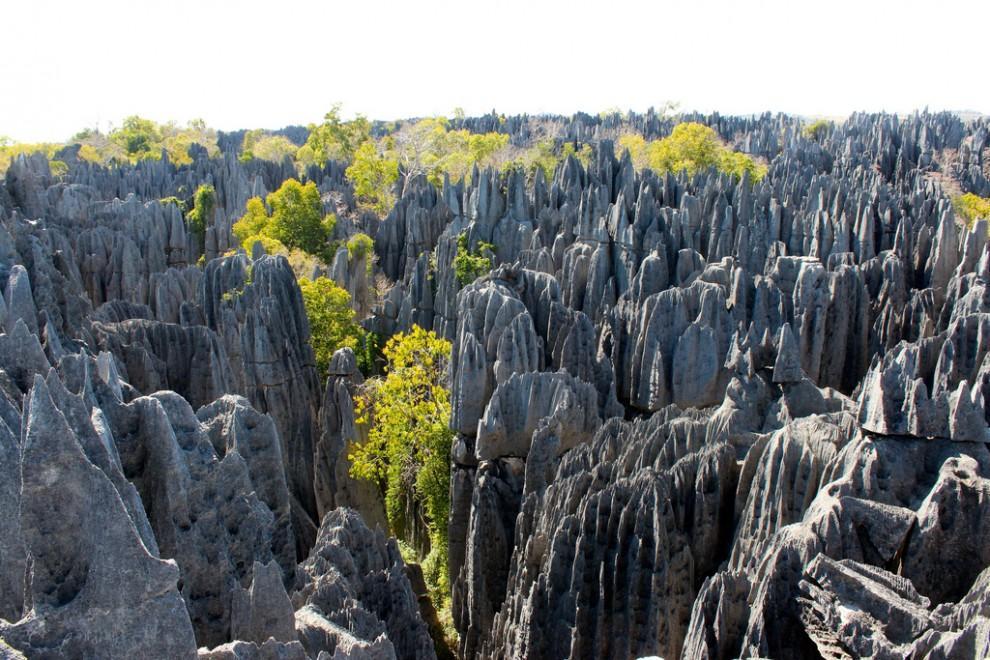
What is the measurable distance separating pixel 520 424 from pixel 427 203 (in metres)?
27.2

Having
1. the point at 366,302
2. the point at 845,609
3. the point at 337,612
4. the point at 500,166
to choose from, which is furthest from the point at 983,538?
the point at 500,166

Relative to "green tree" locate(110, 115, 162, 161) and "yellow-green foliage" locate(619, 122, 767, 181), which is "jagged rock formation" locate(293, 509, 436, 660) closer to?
"yellow-green foliage" locate(619, 122, 767, 181)

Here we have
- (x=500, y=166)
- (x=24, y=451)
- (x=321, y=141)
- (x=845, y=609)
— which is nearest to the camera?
(x=24, y=451)

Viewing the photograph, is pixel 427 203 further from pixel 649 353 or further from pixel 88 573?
pixel 88 573

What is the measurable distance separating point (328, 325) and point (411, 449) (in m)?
8.47

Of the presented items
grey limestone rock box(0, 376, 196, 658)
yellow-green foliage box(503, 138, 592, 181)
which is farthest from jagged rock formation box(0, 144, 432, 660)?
yellow-green foliage box(503, 138, 592, 181)

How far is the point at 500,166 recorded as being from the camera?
57125mm

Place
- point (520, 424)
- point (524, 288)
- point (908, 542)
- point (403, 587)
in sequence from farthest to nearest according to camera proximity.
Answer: point (524, 288)
point (520, 424)
point (403, 587)
point (908, 542)

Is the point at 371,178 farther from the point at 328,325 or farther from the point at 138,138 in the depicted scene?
the point at 138,138

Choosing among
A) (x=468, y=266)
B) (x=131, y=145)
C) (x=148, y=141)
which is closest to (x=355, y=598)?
(x=468, y=266)

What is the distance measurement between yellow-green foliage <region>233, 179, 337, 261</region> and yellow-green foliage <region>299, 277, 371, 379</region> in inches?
499

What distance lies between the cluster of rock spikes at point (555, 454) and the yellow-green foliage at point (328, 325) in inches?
71.9

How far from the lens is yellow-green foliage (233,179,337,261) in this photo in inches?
1545

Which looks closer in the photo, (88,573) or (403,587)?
(88,573)
